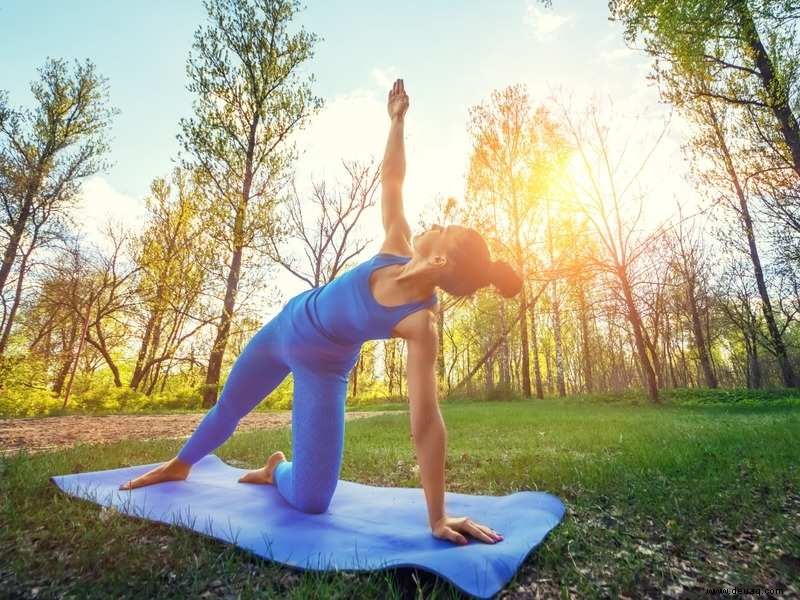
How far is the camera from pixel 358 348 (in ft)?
8.59

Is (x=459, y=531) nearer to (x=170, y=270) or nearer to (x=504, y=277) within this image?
(x=504, y=277)

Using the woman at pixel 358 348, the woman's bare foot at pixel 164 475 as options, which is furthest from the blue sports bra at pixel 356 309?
the woman's bare foot at pixel 164 475

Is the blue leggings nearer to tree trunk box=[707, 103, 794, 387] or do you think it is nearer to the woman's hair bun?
the woman's hair bun

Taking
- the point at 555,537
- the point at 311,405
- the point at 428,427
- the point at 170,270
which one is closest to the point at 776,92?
the point at 555,537

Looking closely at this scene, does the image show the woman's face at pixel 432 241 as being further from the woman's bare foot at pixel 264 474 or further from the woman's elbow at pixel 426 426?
the woman's bare foot at pixel 264 474

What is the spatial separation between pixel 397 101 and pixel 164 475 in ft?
10.5

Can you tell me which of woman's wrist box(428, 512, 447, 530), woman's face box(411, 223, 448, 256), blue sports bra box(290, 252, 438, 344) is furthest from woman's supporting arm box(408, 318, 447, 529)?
woman's face box(411, 223, 448, 256)

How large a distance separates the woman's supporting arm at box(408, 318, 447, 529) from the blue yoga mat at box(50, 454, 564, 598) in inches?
9.5

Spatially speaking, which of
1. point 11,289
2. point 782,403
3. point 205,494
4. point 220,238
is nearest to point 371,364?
point 220,238

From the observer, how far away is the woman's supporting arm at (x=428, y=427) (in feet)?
6.21

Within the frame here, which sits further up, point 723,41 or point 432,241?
point 723,41

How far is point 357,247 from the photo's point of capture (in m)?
21.8

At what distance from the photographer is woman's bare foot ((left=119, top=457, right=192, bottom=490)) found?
2.95 metres

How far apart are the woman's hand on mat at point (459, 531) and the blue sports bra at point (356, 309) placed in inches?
36.4
